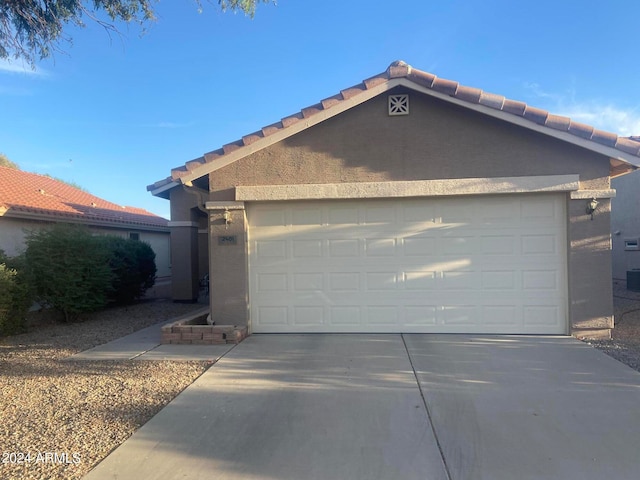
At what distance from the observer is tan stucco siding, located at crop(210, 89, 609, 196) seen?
6895 mm

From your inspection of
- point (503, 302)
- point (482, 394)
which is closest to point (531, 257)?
point (503, 302)

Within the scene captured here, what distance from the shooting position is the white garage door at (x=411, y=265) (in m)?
7.08

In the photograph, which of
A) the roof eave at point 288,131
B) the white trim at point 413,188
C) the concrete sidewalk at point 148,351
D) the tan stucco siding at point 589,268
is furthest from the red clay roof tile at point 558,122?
the concrete sidewalk at point 148,351

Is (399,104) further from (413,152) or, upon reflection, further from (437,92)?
(413,152)

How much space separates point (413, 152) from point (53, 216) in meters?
10.6

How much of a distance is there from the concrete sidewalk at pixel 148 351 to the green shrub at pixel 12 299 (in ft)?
7.15

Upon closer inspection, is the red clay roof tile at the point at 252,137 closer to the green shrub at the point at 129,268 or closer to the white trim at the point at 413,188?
the white trim at the point at 413,188

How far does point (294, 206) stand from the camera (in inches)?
299

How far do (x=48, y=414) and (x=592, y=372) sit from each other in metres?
6.33

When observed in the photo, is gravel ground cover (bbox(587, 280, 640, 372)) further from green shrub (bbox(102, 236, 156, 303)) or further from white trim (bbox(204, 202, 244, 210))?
green shrub (bbox(102, 236, 156, 303))

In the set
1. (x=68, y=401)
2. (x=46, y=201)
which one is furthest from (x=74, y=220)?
(x=68, y=401)

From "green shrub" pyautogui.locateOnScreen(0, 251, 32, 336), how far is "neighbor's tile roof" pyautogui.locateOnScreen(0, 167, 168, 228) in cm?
334

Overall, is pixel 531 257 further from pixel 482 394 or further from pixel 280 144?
pixel 280 144

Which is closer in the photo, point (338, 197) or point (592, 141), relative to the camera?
point (592, 141)
